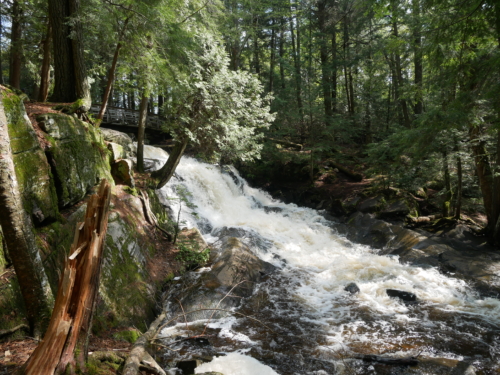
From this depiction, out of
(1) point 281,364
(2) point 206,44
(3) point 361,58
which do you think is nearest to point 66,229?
(1) point 281,364

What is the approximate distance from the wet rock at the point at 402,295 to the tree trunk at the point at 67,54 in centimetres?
877

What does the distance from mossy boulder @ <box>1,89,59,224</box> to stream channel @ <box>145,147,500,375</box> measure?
109 inches

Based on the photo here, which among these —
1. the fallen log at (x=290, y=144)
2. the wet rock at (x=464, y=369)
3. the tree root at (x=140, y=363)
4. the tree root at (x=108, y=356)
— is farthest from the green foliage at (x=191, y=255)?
the fallen log at (x=290, y=144)

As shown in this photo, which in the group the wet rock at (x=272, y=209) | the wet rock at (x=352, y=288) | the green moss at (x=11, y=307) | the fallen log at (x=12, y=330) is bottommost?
the wet rock at (x=352, y=288)

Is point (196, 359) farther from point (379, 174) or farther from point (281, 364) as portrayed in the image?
point (379, 174)

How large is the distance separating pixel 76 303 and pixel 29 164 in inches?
→ 118

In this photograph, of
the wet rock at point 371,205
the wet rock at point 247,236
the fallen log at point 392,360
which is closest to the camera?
the fallen log at point 392,360

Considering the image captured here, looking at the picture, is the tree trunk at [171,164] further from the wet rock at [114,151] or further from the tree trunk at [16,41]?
the tree trunk at [16,41]

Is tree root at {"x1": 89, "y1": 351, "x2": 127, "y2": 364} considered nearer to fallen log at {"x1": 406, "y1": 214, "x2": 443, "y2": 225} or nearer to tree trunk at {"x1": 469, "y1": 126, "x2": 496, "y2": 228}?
tree trunk at {"x1": 469, "y1": 126, "x2": 496, "y2": 228}

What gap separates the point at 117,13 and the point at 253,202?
402 inches

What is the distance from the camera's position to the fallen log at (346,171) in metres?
16.3

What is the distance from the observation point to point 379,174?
14320mm

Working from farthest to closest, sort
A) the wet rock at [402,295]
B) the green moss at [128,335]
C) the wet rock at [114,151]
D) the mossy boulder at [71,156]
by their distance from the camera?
the wet rock at [114,151], the wet rock at [402,295], the mossy boulder at [71,156], the green moss at [128,335]

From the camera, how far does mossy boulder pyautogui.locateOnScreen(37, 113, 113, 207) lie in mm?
5219
